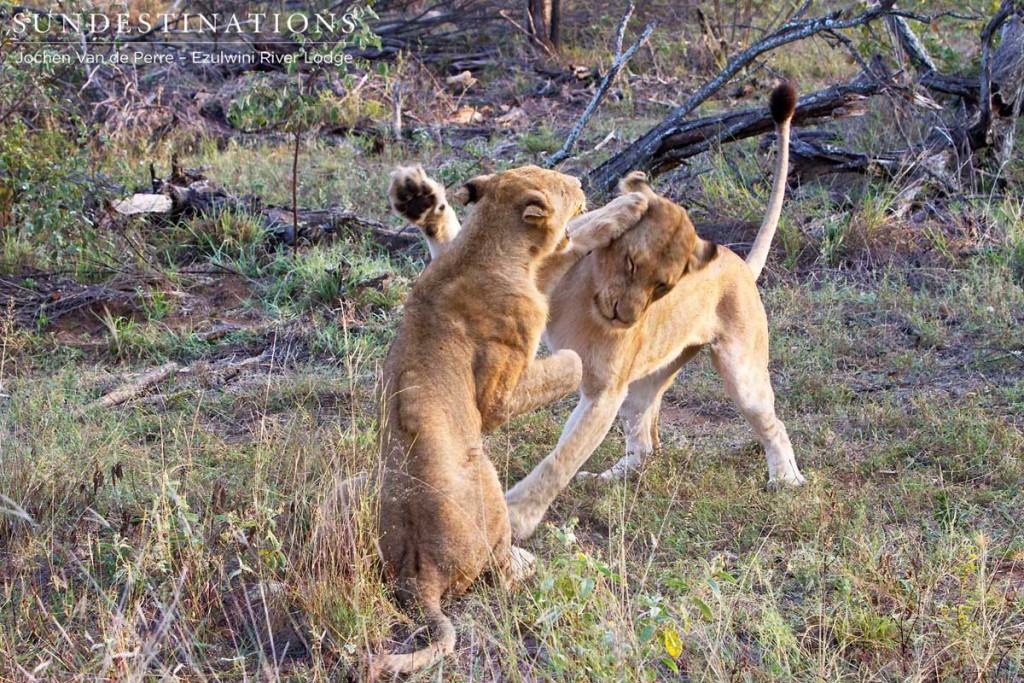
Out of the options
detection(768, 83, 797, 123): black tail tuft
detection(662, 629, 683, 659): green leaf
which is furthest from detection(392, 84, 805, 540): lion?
detection(662, 629, 683, 659): green leaf

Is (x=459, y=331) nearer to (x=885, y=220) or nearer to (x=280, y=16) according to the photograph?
(x=885, y=220)

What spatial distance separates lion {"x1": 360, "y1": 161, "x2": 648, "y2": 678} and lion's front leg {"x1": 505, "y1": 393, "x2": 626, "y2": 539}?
0.34m

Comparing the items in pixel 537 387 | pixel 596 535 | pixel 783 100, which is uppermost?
pixel 783 100

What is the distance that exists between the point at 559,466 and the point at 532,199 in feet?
3.27

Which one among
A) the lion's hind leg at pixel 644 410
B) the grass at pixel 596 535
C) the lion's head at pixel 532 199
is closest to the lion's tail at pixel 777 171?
the lion's hind leg at pixel 644 410

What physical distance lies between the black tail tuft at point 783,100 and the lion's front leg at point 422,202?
1.76 meters

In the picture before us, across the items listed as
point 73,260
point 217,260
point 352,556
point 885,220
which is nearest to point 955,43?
point 885,220

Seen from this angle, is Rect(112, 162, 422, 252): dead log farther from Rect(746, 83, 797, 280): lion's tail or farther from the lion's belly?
the lion's belly

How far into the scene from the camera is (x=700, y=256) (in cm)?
473

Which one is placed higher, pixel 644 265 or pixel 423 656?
pixel 644 265

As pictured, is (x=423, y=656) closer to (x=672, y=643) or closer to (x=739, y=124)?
(x=672, y=643)

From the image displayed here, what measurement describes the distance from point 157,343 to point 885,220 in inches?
184

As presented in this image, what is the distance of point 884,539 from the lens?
165 inches

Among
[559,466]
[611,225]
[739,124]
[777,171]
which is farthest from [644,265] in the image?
[739,124]
